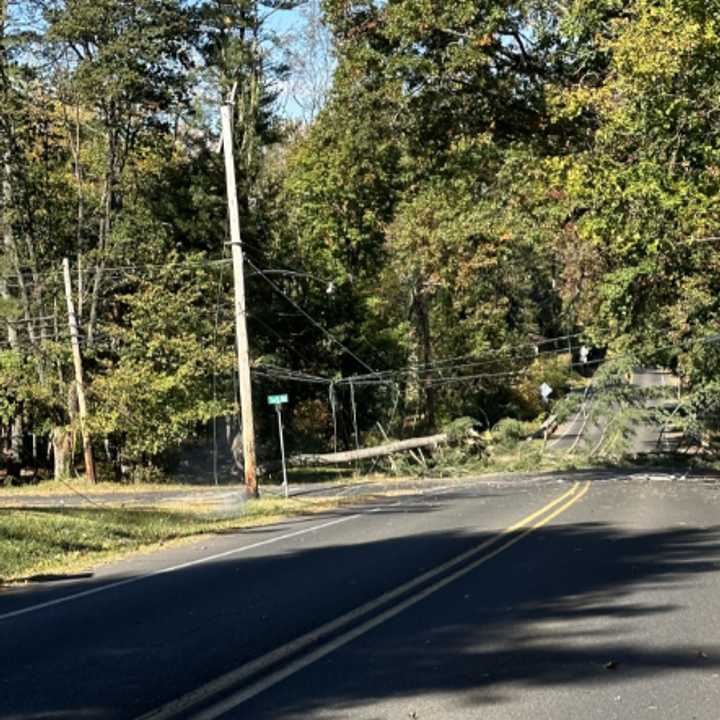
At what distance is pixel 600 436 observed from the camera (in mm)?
49062

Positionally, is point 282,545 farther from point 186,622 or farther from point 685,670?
point 685,670

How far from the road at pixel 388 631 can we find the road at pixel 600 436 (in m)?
29.1

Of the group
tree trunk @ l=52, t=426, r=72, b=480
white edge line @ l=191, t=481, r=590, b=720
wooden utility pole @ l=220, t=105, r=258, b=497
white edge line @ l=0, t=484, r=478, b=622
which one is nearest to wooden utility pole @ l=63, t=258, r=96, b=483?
tree trunk @ l=52, t=426, r=72, b=480

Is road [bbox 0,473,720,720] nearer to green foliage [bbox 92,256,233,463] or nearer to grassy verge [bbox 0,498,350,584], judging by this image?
grassy verge [bbox 0,498,350,584]

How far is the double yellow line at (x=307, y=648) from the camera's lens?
6293 millimetres

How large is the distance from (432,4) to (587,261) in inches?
760

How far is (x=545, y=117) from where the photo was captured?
24.8 m

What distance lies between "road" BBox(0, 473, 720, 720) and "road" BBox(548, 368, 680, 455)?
95.4 feet

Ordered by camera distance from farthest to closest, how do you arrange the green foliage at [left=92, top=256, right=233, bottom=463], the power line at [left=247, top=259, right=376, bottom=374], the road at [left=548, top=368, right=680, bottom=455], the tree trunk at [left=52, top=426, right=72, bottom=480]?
the power line at [left=247, top=259, right=376, bottom=374]
the road at [left=548, top=368, right=680, bottom=455]
the tree trunk at [left=52, top=426, right=72, bottom=480]
the green foliage at [left=92, top=256, right=233, bottom=463]

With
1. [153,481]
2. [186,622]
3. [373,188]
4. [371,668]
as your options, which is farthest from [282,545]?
[153,481]

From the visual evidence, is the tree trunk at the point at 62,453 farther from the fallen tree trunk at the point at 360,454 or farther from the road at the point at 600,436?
the road at the point at 600,436

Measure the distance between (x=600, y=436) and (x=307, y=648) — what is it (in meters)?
42.9

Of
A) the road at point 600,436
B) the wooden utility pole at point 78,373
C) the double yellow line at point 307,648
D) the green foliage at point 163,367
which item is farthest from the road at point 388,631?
the road at point 600,436

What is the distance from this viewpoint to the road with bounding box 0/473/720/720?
6309mm
